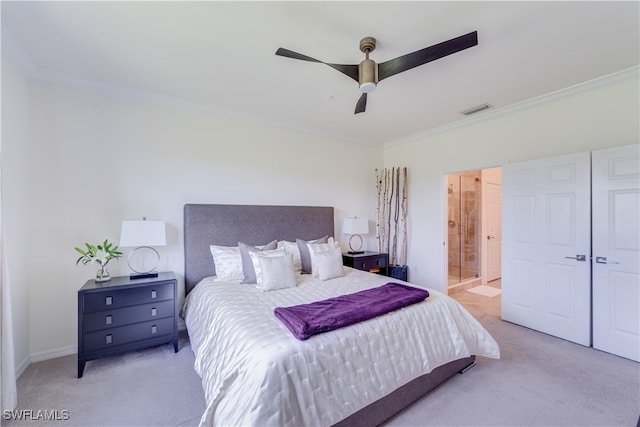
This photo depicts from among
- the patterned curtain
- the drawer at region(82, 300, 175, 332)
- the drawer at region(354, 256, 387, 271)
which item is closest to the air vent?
the patterned curtain

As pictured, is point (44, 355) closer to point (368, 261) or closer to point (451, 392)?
point (451, 392)

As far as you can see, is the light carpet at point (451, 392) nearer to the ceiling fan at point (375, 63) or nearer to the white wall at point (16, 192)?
the white wall at point (16, 192)

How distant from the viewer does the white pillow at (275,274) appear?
8.34ft

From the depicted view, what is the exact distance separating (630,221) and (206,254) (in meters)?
4.34

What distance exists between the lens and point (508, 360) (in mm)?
2510

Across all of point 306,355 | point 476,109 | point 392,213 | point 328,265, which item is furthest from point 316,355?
point 392,213

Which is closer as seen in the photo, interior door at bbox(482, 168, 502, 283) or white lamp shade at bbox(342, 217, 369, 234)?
white lamp shade at bbox(342, 217, 369, 234)

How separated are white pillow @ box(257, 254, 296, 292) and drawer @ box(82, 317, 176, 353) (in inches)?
39.4

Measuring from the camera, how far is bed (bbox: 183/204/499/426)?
1.38 meters

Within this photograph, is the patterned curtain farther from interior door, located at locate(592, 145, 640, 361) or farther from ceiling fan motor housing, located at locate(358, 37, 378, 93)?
ceiling fan motor housing, located at locate(358, 37, 378, 93)

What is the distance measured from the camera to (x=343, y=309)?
6.27 feet

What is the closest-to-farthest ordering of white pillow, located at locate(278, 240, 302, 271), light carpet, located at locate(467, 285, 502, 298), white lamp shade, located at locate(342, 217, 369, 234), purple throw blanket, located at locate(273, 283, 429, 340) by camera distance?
purple throw blanket, located at locate(273, 283, 429, 340), white pillow, located at locate(278, 240, 302, 271), white lamp shade, located at locate(342, 217, 369, 234), light carpet, located at locate(467, 285, 502, 298)

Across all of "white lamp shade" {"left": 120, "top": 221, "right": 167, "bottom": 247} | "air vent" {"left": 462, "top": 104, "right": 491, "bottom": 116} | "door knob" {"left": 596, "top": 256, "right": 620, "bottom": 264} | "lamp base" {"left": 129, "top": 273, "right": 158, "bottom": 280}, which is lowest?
"lamp base" {"left": 129, "top": 273, "right": 158, "bottom": 280}

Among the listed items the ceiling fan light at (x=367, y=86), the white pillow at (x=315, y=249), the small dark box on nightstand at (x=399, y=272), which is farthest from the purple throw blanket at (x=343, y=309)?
the small dark box on nightstand at (x=399, y=272)
